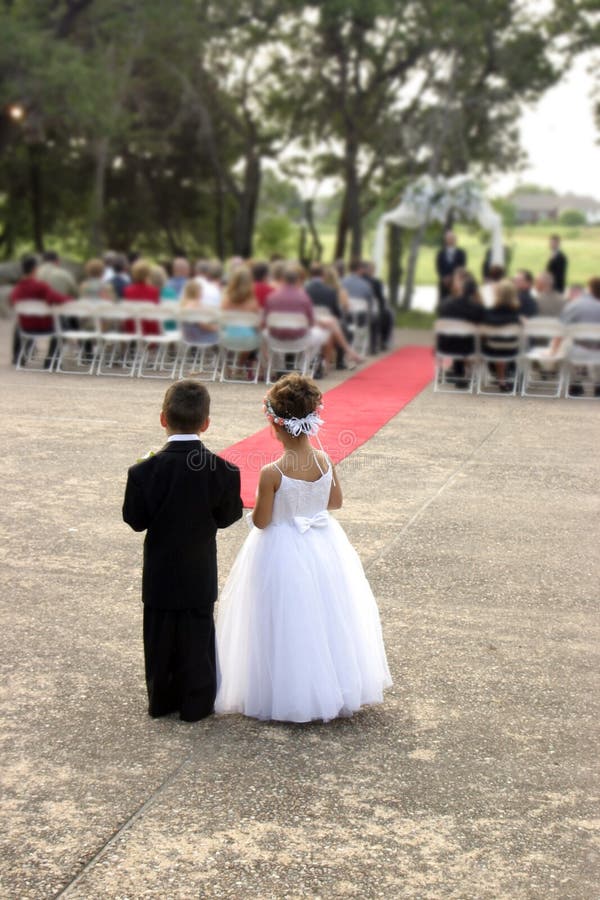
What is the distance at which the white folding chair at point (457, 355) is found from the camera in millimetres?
14867

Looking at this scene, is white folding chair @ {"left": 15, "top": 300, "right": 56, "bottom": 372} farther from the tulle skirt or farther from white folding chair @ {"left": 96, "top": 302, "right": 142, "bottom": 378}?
the tulle skirt

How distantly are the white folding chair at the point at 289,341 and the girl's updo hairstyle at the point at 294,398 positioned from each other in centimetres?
991

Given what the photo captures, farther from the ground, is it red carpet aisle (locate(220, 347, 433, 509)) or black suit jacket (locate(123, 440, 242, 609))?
black suit jacket (locate(123, 440, 242, 609))

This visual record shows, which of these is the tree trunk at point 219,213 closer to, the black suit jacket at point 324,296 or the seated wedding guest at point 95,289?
the seated wedding guest at point 95,289

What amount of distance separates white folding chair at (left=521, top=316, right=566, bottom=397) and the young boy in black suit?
10412 millimetres

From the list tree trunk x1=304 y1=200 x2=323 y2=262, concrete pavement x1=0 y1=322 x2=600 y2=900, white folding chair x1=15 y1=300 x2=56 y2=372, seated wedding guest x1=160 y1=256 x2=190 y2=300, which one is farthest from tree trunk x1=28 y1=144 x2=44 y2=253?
concrete pavement x1=0 y1=322 x2=600 y2=900

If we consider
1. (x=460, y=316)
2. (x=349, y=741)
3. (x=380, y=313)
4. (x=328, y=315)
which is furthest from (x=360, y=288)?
(x=349, y=741)

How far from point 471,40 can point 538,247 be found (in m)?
63.6

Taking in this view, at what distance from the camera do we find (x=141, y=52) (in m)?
33.4

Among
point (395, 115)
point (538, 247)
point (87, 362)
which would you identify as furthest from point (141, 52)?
point (538, 247)

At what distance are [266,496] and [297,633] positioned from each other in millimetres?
535

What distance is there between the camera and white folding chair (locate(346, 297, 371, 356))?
18.1 meters

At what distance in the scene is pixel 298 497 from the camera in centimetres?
478

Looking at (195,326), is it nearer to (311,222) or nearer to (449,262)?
(449,262)
